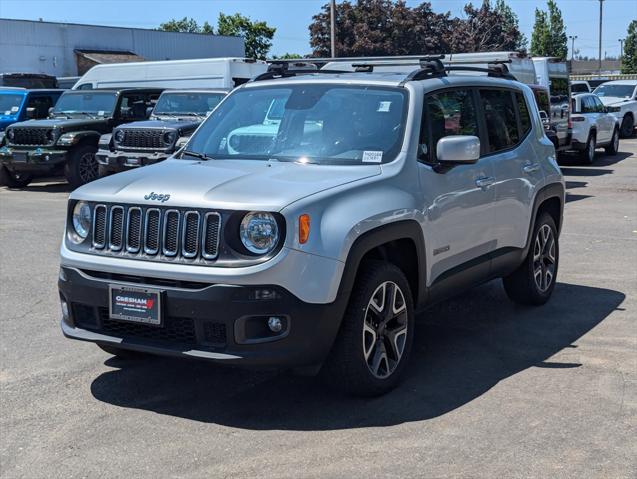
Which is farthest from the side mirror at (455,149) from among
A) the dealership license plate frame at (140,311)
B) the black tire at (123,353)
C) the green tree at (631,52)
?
the green tree at (631,52)

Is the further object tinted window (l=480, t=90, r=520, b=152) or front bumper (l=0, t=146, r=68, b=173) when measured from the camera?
front bumper (l=0, t=146, r=68, b=173)

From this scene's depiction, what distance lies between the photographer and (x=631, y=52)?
7650cm

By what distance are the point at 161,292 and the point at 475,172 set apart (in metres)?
2.56

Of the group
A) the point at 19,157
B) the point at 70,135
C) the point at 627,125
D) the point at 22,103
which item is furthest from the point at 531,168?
the point at 627,125

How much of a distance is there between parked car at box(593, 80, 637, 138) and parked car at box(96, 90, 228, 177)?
53.2 feet

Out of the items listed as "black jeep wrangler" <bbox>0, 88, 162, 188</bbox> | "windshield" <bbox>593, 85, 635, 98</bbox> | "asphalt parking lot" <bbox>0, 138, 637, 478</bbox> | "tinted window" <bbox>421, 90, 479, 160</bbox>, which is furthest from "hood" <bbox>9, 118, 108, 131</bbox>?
"windshield" <bbox>593, 85, 635, 98</bbox>

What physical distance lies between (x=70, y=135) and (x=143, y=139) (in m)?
2.25

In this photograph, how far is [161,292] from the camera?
15.8 feet

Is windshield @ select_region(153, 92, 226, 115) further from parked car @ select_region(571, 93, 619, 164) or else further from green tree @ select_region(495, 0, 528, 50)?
green tree @ select_region(495, 0, 528, 50)

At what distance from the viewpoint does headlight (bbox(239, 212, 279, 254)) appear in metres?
4.73

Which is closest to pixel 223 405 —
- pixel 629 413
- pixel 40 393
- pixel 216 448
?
pixel 216 448

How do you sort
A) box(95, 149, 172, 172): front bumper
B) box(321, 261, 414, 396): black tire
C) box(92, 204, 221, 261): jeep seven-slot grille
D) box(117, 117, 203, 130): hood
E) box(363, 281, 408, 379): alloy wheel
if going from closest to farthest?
box(92, 204, 221, 261): jeep seven-slot grille, box(321, 261, 414, 396): black tire, box(363, 281, 408, 379): alloy wheel, box(95, 149, 172, 172): front bumper, box(117, 117, 203, 130): hood

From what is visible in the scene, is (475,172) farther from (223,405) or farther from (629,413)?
(223,405)

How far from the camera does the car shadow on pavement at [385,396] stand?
199 inches
